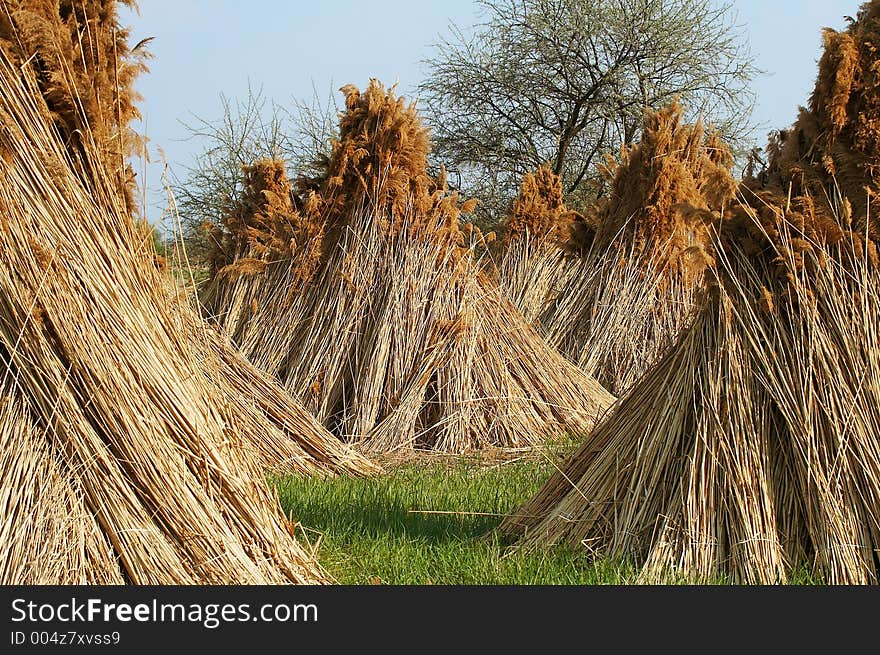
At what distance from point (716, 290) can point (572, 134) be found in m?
19.2

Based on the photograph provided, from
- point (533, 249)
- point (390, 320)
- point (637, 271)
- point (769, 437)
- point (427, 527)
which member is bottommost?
point (427, 527)

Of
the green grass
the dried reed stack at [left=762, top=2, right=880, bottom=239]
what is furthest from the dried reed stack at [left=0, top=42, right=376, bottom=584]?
the dried reed stack at [left=762, top=2, right=880, bottom=239]

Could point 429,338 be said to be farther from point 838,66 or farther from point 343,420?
point 838,66

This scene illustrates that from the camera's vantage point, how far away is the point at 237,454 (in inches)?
126

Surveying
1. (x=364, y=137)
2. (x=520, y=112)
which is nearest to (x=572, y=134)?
(x=520, y=112)

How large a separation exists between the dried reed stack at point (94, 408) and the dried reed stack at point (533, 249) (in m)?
8.09

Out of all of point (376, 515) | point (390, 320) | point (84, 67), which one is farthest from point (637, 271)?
point (84, 67)

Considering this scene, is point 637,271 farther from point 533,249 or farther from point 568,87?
point 568,87

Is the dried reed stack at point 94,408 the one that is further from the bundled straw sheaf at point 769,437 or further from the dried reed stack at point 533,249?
the dried reed stack at point 533,249

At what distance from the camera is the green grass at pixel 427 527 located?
359 centimetres

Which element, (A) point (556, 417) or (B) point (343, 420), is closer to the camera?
(B) point (343, 420)

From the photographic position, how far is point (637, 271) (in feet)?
27.7

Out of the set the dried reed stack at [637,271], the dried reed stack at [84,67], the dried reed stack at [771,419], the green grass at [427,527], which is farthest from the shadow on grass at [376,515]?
the dried reed stack at [637,271]

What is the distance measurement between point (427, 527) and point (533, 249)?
25.5 feet
